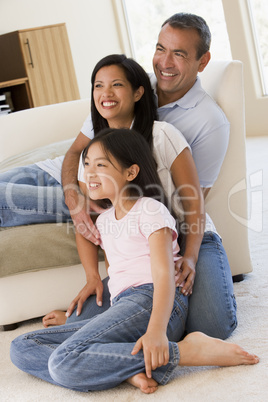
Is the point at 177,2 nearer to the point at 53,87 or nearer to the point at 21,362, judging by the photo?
the point at 53,87

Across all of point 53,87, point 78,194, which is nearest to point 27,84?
point 53,87

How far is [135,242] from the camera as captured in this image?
65.4 inches

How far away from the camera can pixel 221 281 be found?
1715 mm

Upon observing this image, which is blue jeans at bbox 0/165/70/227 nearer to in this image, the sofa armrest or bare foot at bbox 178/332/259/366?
the sofa armrest

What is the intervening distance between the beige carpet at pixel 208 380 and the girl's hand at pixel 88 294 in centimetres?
25

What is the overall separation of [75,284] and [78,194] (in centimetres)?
32

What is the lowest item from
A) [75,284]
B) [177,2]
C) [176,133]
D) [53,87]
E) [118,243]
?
[75,284]

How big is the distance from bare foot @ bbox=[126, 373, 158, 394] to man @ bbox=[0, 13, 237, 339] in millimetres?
365

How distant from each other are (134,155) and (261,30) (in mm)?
3856

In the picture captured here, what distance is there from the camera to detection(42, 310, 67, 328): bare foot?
195 centimetres

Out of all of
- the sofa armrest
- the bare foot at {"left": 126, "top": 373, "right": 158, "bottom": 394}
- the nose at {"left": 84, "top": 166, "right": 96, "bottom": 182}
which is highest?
the sofa armrest

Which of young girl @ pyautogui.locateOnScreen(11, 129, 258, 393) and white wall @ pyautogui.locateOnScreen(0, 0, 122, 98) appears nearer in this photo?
young girl @ pyautogui.locateOnScreen(11, 129, 258, 393)

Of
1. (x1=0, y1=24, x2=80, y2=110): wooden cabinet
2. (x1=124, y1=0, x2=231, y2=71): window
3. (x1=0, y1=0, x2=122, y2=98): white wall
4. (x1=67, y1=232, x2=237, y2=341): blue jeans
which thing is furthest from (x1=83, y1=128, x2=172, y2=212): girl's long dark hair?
(x1=0, y1=0, x2=122, y2=98): white wall

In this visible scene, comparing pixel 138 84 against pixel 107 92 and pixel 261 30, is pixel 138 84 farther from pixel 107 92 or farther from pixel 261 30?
pixel 261 30
